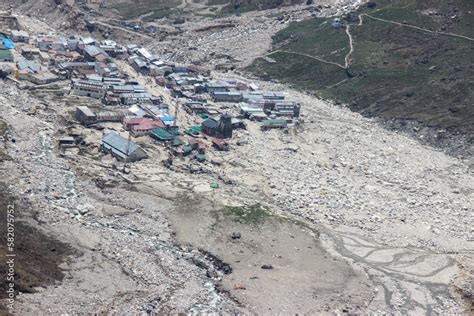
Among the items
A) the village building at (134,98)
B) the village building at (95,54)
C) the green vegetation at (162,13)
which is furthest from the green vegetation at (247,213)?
the green vegetation at (162,13)

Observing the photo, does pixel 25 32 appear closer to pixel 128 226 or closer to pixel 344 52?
pixel 344 52

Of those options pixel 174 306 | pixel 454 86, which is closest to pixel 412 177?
pixel 454 86

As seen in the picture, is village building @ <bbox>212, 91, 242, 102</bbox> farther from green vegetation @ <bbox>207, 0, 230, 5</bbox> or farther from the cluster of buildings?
green vegetation @ <bbox>207, 0, 230, 5</bbox>

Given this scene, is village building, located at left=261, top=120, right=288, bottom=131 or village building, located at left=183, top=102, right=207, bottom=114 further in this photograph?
village building, located at left=183, top=102, right=207, bottom=114

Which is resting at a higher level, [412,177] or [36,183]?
[36,183]

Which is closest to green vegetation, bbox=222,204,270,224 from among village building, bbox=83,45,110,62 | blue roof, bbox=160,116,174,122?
blue roof, bbox=160,116,174,122

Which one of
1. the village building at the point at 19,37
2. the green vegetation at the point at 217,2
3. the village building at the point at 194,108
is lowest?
the village building at the point at 194,108

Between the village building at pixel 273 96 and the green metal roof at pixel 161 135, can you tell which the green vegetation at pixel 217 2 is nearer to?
the village building at pixel 273 96
